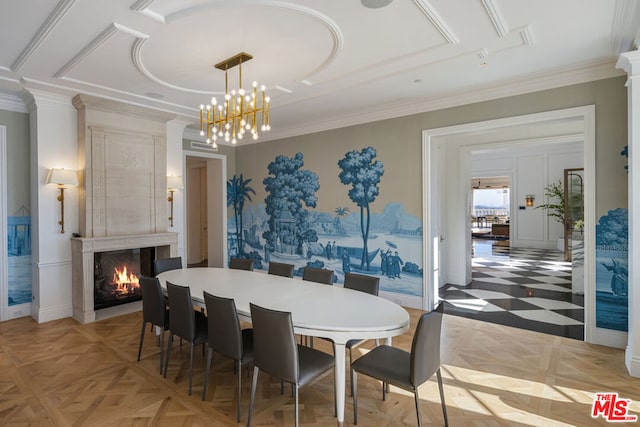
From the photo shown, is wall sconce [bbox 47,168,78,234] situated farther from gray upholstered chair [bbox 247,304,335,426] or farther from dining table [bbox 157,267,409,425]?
gray upholstered chair [bbox 247,304,335,426]

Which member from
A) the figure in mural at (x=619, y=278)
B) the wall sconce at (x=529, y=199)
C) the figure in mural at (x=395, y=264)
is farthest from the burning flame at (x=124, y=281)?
Result: the wall sconce at (x=529, y=199)

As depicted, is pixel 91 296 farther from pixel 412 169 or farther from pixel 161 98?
pixel 412 169

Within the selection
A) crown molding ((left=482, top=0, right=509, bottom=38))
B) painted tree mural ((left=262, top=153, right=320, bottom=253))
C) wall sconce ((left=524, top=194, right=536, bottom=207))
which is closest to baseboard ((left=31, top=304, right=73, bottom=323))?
painted tree mural ((left=262, top=153, right=320, bottom=253))

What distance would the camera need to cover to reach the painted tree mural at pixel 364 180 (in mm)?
5434

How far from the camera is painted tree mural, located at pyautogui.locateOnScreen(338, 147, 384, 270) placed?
5434 millimetres

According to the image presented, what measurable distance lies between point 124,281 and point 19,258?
4.26 feet

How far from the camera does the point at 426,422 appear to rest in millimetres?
2465

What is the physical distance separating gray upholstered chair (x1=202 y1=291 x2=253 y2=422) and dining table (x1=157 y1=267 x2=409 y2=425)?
12 cm

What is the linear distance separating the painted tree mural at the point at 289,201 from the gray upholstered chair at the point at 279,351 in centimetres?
392

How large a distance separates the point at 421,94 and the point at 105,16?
353 centimetres

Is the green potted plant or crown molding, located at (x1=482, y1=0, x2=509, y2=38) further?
the green potted plant

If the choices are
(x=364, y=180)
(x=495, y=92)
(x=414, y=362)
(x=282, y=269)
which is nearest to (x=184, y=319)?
(x=282, y=269)

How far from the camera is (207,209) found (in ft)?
27.2

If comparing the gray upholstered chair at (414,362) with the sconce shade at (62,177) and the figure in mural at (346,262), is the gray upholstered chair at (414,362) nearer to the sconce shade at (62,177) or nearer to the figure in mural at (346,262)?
the figure in mural at (346,262)
